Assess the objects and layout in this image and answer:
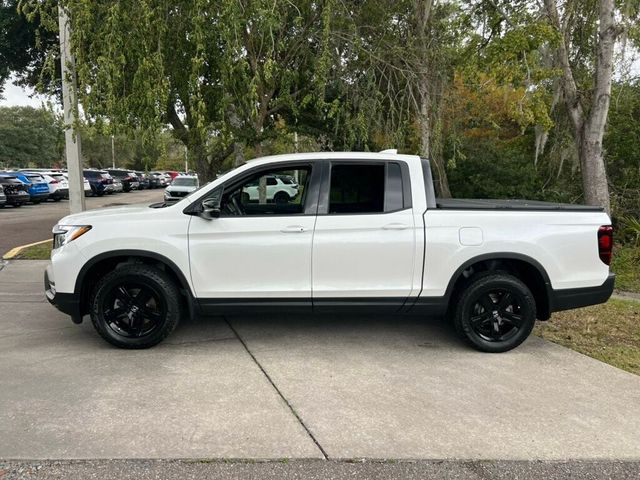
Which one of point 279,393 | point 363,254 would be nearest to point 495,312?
point 363,254

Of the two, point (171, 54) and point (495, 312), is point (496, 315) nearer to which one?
point (495, 312)

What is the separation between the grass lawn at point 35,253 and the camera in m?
9.67

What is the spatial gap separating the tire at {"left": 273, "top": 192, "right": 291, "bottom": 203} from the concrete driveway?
138 cm

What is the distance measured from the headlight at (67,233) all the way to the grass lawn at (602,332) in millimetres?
4626

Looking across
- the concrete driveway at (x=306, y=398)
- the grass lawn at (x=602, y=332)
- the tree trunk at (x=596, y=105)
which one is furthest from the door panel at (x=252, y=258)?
the tree trunk at (x=596, y=105)

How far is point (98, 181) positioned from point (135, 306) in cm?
3035

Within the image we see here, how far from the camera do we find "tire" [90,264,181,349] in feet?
15.0

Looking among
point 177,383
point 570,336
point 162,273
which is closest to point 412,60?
point 570,336

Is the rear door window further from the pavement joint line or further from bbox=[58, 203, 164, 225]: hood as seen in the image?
bbox=[58, 203, 164, 225]: hood

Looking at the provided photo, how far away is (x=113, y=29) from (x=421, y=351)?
5.39 m

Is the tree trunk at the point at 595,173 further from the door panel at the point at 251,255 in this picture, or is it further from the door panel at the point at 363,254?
the door panel at the point at 251,255

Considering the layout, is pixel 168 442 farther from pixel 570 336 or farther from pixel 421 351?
pixel 570 336

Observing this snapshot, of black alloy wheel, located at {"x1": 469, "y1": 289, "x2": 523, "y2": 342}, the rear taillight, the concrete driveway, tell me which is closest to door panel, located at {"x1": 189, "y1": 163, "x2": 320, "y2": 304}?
the concrete driveway

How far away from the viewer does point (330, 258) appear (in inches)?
180
